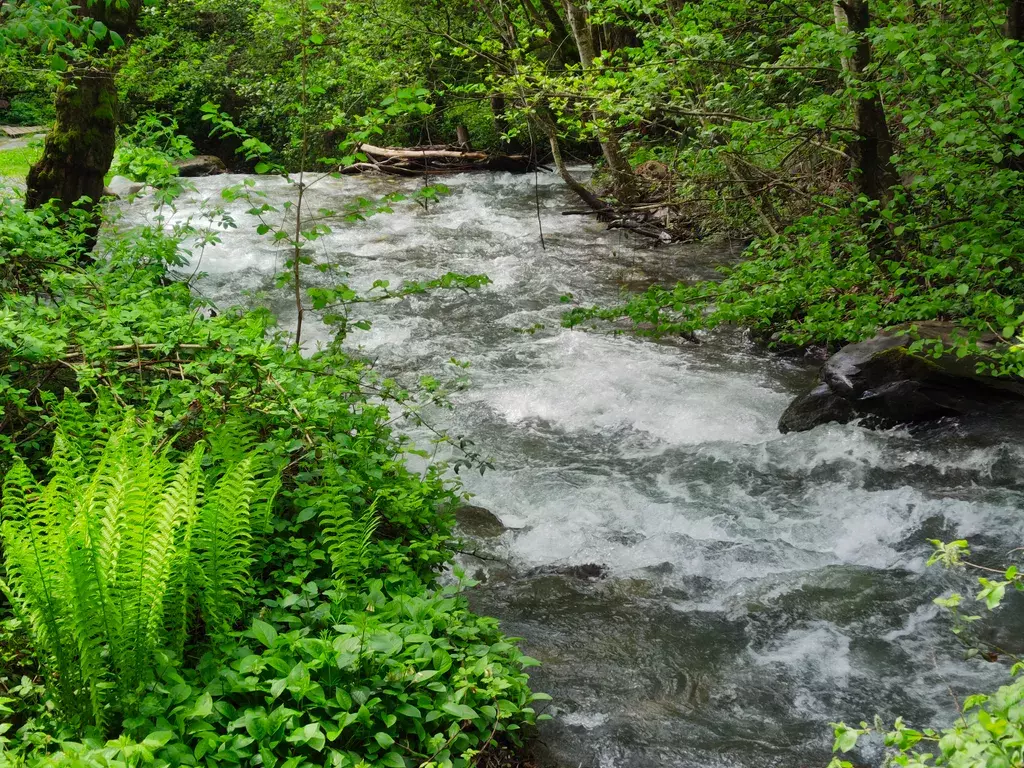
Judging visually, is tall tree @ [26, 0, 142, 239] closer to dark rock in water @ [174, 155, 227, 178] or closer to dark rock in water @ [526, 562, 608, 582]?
dark rock in water @ [526, 562, 608, 582]

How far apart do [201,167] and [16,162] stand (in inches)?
230

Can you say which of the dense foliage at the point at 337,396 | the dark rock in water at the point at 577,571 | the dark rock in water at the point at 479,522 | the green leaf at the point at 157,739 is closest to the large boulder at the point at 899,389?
the dense foliage at the point at 337,396

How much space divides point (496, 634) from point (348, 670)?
3.03 feet

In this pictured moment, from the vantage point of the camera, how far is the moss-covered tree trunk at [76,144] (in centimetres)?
880

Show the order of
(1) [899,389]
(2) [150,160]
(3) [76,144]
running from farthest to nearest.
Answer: (3) [76,144], (1) [899,389], (2) [150,160]

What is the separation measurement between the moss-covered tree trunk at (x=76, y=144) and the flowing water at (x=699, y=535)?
3074 mm

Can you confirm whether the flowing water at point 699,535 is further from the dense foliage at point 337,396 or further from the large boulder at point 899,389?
the dense foliage at point 337,396

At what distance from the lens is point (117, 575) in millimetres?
3137

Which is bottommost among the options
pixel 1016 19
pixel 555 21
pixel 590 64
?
pixel 1016 19

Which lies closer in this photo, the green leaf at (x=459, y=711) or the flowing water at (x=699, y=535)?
the green leaf at (x=459, y=711)

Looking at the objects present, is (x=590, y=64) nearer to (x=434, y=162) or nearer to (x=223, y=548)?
(x=434, y=162)

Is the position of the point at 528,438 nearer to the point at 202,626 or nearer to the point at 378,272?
the point at 202,626

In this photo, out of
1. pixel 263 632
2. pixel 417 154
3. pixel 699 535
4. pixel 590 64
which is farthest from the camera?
pixel 417 154

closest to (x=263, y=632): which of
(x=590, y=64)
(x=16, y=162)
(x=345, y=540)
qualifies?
(x=345, y=540)
